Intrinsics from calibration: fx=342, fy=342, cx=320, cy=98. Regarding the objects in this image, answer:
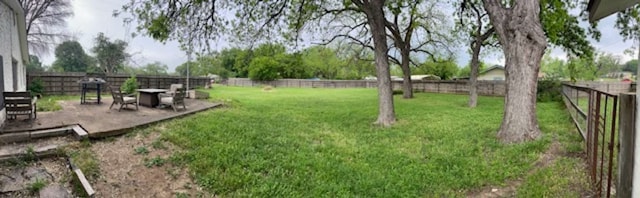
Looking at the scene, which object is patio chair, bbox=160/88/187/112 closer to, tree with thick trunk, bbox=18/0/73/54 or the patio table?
the patio table

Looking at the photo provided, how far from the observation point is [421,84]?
27.3m

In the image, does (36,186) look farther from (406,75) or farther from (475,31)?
(406,75)

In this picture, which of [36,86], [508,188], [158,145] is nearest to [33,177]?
[158,145]

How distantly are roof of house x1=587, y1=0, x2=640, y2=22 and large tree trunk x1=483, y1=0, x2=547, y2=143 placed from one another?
324 centimetres

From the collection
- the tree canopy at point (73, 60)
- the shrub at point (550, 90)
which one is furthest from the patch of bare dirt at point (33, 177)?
the tree canopy at point (73, 60)

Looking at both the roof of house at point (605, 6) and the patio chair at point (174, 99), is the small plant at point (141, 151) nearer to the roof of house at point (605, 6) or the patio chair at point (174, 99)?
the patio chair at point (174, 99)

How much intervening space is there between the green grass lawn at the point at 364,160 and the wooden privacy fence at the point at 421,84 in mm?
12377

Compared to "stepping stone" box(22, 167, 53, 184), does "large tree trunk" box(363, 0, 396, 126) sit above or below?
above

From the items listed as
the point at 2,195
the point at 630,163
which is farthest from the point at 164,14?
the point at 630,163

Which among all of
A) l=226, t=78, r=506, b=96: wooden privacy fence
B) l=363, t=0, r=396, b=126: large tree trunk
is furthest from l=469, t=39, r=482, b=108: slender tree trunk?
l=363, t=0, r=396, b=126: large tree trunk

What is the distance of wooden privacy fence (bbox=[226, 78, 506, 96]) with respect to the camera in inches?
852

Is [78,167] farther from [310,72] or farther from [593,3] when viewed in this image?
[310,72]

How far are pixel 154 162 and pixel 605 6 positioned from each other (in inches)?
218

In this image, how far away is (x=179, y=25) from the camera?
8.29 meters
